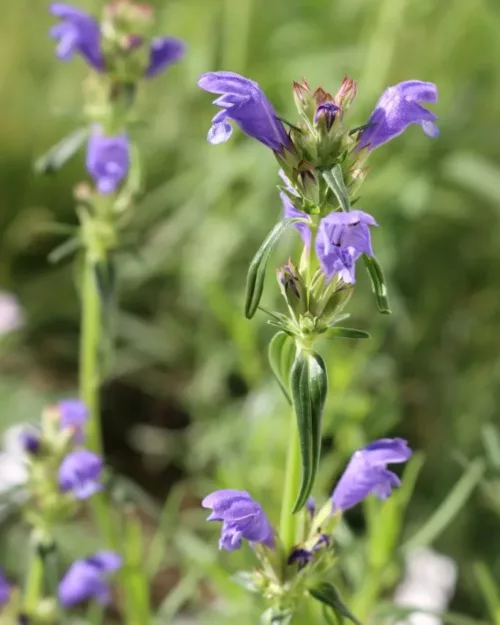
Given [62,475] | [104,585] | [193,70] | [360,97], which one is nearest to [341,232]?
[62,475]

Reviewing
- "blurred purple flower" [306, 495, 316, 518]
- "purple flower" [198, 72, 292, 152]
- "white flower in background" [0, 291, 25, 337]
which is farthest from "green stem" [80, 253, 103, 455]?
"white flower in background" [0, 291, 25, 337]

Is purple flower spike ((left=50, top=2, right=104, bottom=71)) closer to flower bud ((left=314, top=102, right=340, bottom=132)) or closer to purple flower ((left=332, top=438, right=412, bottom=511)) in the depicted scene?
flower bud ((left=314, top=102, right=340, bottom=132))

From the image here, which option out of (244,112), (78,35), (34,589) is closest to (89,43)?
(78,35)

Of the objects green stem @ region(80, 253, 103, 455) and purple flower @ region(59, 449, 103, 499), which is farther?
green stem @ region(80, 253, 103, 455)

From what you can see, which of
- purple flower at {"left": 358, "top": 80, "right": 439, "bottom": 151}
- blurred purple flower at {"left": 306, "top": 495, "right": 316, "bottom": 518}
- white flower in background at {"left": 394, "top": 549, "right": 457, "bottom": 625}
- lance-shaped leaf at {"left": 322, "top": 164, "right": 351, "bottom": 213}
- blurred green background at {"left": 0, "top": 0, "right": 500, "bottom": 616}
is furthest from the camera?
blurred green background at {"left": 0, "top": 0, "right": 500, "bottom": 616}

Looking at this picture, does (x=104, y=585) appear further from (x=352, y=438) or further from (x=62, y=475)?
(x=352, y=438)

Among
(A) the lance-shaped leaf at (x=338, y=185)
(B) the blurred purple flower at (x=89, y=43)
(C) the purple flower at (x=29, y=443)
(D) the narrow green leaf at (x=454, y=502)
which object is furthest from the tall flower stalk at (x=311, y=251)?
(B) the blurred purple flower at (x=89, y=43)
